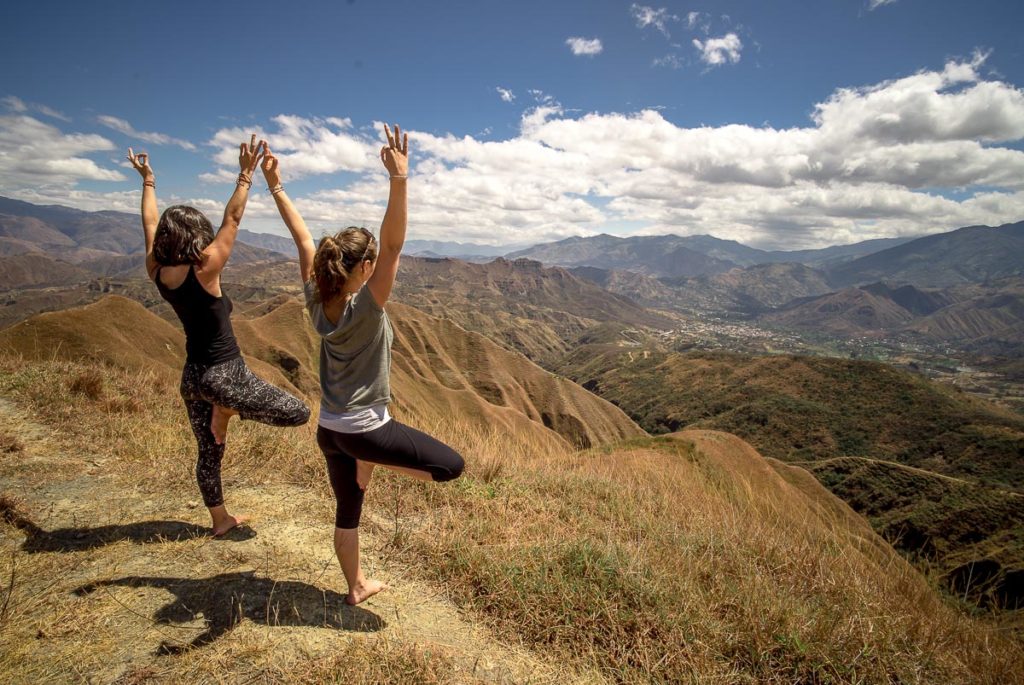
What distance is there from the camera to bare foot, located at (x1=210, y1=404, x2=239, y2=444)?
11.6 feet

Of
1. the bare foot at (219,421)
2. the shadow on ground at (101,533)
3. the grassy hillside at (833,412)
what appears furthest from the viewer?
the grassy hillside at (833,412)

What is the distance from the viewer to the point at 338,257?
2455 mm

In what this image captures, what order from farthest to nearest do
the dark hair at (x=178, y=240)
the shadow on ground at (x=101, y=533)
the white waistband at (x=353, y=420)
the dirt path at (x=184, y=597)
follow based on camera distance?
1. the shadow on ground at (x=101, y=533)
2. the dark hair at (x=178, y=240)
3. the white waistband at (x=353, y=420)
4. the dirt path at (x=184, y=597)

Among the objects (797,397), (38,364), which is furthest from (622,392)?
(38,364)

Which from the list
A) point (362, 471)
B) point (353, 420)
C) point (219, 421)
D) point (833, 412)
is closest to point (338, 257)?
point (353, 420)

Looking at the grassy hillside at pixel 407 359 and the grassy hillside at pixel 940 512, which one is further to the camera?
the grassy hillside at pixel 940 512

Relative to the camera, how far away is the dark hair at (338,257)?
8.03ft

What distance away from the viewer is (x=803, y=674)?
266 centimetres

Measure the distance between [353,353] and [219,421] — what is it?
5.79 feet

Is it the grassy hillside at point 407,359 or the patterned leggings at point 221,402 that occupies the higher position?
the patterned leggings at point 221,402

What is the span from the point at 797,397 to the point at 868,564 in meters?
121

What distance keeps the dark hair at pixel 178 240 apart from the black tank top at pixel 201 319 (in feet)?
0.33

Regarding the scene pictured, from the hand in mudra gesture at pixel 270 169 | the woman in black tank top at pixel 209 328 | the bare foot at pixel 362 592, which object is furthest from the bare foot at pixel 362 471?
the hand in mudra gesture at pixel 270 169

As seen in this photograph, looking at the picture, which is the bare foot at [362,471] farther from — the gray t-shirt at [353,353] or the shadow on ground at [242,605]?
the shadow on ground at [242,605]
